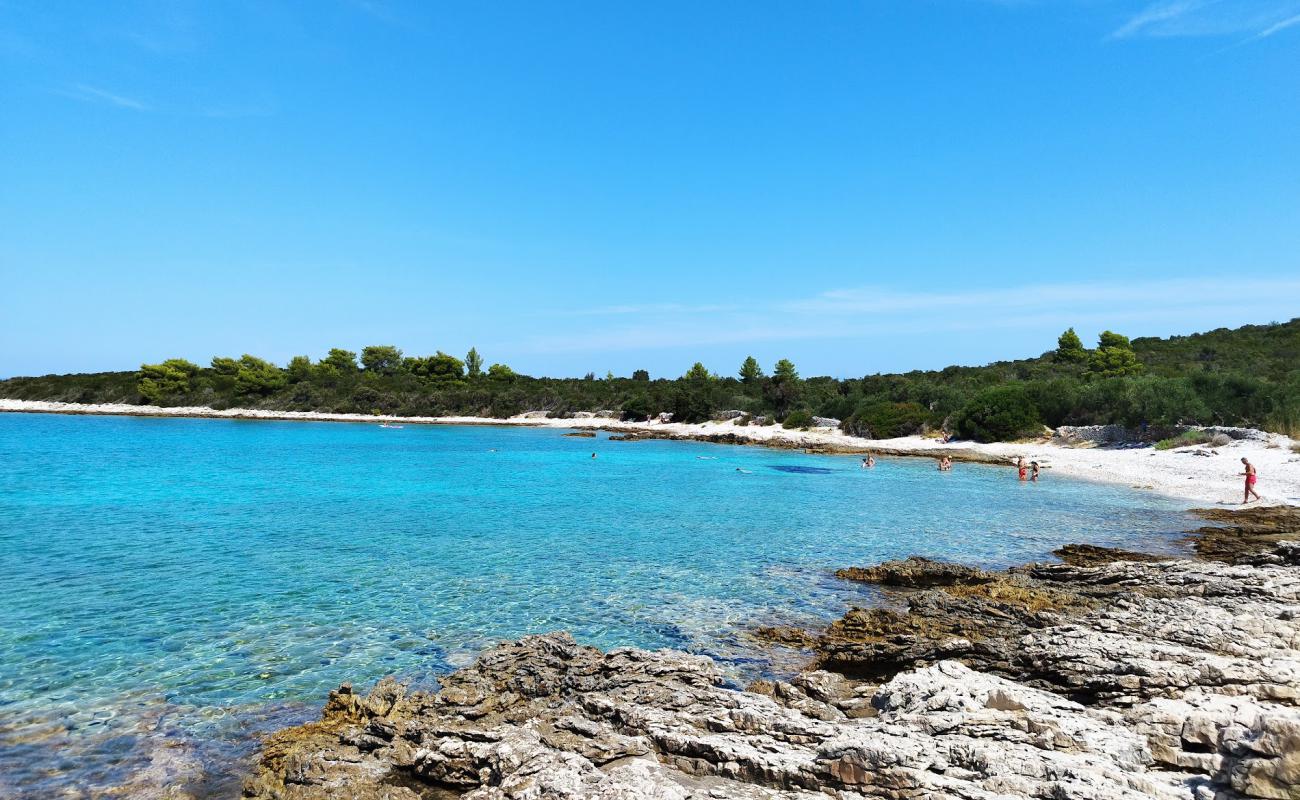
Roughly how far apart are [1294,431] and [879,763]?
41.3 meters

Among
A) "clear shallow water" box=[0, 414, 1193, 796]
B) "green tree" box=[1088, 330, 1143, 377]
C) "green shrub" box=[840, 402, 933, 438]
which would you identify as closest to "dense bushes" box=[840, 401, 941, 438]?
"green shrub" box=[840, 402, 933, 438]

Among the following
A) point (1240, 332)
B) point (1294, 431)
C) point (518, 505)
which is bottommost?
point (518, 505)

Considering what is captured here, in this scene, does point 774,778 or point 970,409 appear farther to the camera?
point 970,409

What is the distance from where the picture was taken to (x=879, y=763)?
5184mm

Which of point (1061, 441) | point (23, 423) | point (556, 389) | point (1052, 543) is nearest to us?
point (1052, 543)

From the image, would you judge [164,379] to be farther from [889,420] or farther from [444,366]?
[889,420]

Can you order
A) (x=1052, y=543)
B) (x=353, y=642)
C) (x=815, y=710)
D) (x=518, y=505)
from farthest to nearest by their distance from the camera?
(x=518, y=505) < (x=1052, y=543) < (x=353, y=642) < (x=815, y=710)

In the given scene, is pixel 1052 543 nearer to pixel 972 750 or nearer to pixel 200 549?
pixel 972 750

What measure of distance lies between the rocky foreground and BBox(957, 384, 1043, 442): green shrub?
131ft

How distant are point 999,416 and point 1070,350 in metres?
51.3

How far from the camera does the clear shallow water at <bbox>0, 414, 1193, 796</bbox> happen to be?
8.32 metres

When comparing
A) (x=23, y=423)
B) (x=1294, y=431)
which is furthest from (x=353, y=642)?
(x=23, y=423)

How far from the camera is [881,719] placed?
21.8 feet

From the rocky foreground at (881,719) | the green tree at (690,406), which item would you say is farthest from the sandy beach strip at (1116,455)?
the rocky foreground at (881,719)
